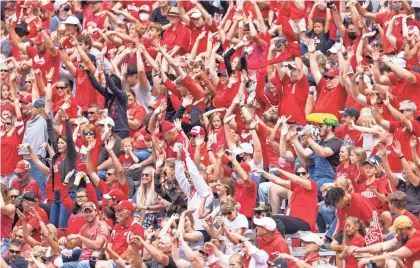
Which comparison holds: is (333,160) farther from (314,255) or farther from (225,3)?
(225,3)

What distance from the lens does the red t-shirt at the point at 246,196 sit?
19.6 meters

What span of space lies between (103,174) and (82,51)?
2583 millimetres

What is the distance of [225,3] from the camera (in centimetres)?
2625

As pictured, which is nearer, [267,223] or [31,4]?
[267,223]

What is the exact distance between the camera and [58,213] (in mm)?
21578

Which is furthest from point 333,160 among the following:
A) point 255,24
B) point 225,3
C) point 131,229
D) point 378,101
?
point 225,3

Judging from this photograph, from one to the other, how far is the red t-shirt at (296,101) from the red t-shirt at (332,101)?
0.19 metres

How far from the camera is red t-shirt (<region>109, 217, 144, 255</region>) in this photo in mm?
19203

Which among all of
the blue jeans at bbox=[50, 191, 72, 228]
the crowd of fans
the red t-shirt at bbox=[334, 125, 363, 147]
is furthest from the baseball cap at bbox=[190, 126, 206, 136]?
the red t-shirt at bbox=[334, 125, 363, 147]

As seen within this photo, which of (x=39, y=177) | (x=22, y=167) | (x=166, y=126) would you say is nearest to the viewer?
(x=166, y=126)

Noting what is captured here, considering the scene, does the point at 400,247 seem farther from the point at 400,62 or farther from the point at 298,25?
the point at 298,25

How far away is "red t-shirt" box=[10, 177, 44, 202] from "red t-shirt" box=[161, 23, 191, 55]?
11.3 ft

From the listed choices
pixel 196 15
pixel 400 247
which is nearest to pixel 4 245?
pixel 196 15

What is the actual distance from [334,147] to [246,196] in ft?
3.82
